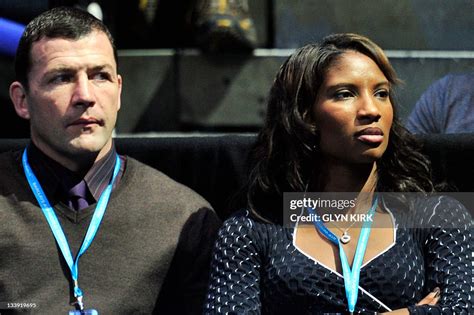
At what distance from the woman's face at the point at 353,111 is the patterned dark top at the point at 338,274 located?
261 millimetres

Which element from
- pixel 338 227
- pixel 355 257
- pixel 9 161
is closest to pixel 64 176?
pixel 9 161

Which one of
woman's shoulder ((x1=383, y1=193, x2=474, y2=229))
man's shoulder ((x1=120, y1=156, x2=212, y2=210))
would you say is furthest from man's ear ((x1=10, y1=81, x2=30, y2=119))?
woman's shoulder ((x1=383, y1=193, x2=474, y2=229))

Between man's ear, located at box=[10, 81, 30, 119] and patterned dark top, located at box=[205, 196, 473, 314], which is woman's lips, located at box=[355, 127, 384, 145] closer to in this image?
patterned dark top, located at box=[205, 196, 473, 314]

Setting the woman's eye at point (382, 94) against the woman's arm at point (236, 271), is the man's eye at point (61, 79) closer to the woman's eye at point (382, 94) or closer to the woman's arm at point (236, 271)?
the woman's arm at point (236, 271)

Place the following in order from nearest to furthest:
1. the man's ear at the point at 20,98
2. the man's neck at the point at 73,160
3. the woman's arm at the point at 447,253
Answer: the woman's arm at the point at 447,253
the man's neck at the point at 73,160
the man's ear at the point at 20,98

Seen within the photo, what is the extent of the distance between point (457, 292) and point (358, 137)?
2.01 feet

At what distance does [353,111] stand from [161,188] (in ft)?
2.70

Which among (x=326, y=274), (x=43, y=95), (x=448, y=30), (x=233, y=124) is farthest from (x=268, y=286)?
(x=448, y=30)

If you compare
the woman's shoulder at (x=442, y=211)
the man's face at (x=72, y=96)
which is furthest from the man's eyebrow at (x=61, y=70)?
the woman's shoulder at (x=442, y=211)

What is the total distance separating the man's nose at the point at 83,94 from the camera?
398cm

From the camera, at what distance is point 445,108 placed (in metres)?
4.78

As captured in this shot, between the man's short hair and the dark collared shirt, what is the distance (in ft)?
1.00

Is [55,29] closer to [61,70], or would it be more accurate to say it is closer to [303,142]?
[61,70]

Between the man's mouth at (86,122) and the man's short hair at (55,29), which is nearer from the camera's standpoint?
the man's mouth at (86,122)
